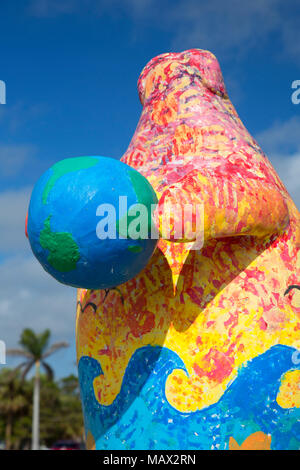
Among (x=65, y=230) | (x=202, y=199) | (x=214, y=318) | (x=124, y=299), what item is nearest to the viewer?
(x=65, y=230)

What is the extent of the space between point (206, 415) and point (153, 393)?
1.03 ft

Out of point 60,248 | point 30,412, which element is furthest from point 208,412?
point 30,412

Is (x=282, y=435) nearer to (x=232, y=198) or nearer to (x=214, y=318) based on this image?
(x=214, y=318)

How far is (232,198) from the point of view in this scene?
2.77 metres

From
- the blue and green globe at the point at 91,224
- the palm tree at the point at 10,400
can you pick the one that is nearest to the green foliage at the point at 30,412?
the palm tree at the point at 10,400

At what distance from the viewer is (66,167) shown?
2631 mm

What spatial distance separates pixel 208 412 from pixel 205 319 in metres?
0.48

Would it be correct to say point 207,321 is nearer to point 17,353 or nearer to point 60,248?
point 60,248

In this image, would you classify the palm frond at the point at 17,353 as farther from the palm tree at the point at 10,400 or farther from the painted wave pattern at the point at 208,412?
the painted wave pattern at the point at 208,412

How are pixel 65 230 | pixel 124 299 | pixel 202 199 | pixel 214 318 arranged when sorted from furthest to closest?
pixel 124 299, pixel 214 318, pixel 202 199, pixel 65 230

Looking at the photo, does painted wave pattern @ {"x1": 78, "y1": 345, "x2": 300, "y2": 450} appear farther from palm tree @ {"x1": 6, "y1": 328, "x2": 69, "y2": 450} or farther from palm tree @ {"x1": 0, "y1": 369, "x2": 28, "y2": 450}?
palm tree @ {"x1": 0, "y1": 369, "x2": 28, "y2": 450}
